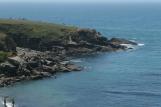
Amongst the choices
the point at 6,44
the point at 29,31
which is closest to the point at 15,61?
the point at 6,44

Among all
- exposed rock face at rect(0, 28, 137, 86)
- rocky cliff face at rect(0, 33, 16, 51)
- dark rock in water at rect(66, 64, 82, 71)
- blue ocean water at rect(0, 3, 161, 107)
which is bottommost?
blue ocean water at rect(0, 3, 161, 107)

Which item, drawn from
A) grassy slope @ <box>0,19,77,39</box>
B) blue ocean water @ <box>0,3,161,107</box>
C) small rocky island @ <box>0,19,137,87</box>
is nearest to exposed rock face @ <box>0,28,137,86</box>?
small rocky island @ <box>0,19,137,87</box>

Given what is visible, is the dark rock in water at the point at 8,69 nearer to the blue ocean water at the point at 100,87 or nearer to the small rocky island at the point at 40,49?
the small rocky island at the point at 40,49

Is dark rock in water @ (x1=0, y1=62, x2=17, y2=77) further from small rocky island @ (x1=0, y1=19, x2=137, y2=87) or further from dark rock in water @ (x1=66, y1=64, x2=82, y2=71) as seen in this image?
dark rock in water @ (x1=66, y1=64, x2=82, y2=71)

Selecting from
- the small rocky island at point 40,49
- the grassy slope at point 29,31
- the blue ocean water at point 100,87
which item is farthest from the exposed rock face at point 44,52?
the blue ocean water at point 100,87

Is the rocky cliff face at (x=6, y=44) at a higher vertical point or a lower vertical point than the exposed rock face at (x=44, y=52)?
higher

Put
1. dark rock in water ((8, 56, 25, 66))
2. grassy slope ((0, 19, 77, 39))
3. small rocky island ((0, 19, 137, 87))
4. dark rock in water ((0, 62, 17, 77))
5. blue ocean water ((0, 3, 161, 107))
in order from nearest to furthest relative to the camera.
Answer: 1. blue ocean water ((0, 3, 161, 107))
2. dark rock in water ((0, 62, 17, 77))
3. small rocky island ((0, 19, 137, 87))
4. dark rock in water ((8, 56, 25, 66))
5. grassy slope ((0, 19, 77, 39))

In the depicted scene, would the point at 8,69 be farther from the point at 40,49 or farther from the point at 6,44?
the point at 40,49

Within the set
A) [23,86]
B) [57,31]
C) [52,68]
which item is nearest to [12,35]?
[57,31]
